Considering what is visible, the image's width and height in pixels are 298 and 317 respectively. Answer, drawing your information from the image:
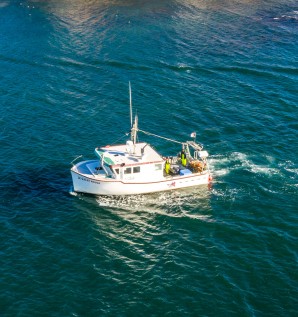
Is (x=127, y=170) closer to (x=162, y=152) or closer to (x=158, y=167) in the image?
(x=158, y=167)

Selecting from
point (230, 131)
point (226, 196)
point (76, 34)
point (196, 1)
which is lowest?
point (226, 196)

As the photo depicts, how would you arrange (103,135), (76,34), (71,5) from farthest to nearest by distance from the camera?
(71,5), (76,34), (103,135)

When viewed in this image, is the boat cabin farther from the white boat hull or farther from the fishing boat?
the white boat hull

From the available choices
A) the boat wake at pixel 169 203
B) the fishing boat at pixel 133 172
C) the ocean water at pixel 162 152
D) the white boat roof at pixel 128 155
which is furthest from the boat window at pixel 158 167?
the ocean water at pixel 162 152

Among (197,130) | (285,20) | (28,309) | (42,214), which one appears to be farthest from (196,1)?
(28,309)

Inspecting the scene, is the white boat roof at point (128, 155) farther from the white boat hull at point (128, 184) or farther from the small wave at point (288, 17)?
the small wave at point (288, 17)

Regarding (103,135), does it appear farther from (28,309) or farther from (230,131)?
(28,309)

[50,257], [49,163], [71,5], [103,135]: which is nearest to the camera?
[50,257]

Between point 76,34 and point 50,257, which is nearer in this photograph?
point 50,257

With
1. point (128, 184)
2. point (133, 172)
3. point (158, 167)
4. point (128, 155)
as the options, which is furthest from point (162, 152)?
point (128, 184)
